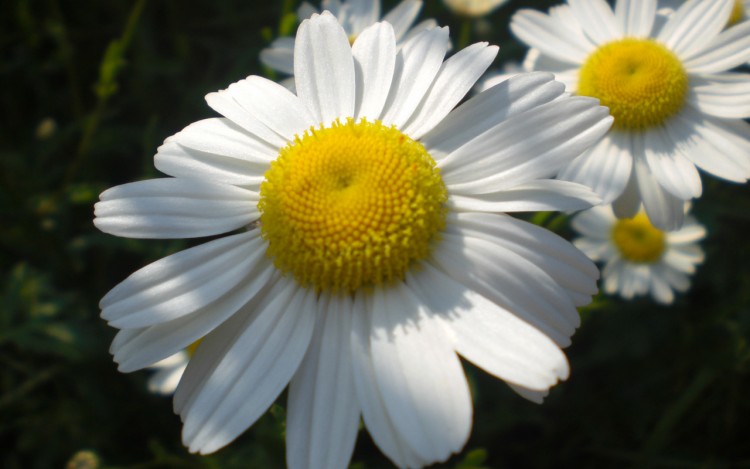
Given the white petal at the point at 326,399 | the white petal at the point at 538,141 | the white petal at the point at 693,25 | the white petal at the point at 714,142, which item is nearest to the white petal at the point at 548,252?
the white petal at the point at 538,141

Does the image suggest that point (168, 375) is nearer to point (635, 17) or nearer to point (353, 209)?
point (353, 209)

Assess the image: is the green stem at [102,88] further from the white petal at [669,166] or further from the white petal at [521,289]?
the white petal at [669,166]

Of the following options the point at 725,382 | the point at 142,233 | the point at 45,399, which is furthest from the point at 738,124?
the point at 45,399

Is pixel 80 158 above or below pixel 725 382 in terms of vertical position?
above

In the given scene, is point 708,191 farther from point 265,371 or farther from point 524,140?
point 265,371

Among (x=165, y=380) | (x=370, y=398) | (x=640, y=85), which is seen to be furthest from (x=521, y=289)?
(x=165, y=380)

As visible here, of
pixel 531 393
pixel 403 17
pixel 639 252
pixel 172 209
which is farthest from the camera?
pixel 639 252
